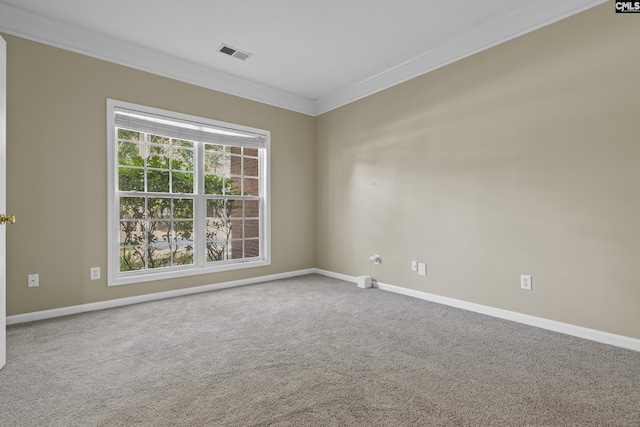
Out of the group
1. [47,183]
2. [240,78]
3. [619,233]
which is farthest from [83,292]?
[619,233]

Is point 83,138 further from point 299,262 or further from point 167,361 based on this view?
point 299,262

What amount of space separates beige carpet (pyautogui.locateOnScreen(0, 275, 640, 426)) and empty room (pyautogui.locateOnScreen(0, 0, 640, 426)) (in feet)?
0.06

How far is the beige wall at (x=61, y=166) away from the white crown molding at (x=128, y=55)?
0.08 metres

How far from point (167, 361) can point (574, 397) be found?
237 cm

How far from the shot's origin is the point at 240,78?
415 centimetres

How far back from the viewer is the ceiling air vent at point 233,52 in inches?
133

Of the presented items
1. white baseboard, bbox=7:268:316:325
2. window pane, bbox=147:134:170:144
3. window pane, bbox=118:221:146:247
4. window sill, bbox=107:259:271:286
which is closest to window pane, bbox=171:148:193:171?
window pane, bbox=147:134:170:144

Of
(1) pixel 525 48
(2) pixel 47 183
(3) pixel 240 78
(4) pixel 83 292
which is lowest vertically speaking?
(4) pixel 83 292

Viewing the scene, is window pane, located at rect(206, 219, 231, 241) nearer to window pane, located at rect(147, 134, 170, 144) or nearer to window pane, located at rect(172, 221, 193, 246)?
window pane, located at rect(172, 221, 193, 246)

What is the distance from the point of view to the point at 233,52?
3.50m

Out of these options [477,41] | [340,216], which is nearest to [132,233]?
[340,216]

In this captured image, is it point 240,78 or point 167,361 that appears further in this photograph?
point 240,78

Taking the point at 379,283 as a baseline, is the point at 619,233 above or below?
above

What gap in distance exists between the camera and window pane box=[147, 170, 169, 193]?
12.0ft
